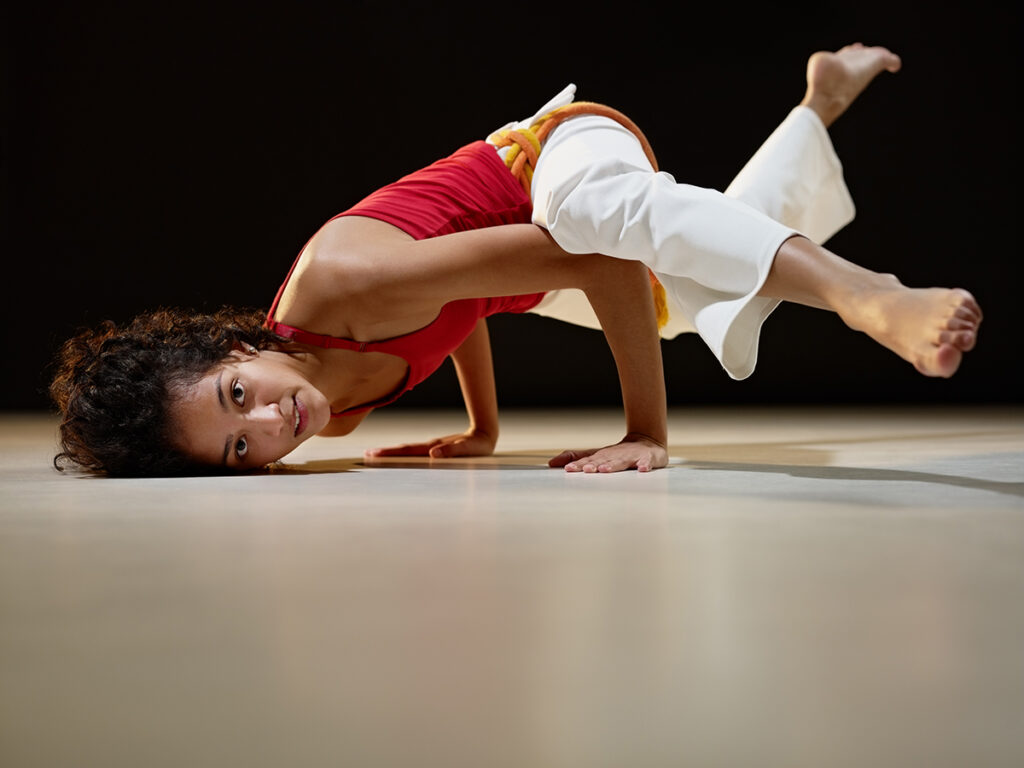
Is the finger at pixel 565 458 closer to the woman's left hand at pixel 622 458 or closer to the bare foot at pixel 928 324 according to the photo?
the woman's left hand at pixel 622 458

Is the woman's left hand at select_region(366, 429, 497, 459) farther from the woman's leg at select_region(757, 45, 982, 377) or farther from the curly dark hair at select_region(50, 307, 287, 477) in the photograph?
the woman's leg at select_region(757, 45, 982, 377)

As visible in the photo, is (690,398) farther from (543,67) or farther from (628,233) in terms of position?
(628,233)

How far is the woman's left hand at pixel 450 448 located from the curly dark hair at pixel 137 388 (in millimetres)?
449

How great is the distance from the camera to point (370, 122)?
4.62 metres

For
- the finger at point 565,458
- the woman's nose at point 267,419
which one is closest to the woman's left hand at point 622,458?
the finger at point 565,458

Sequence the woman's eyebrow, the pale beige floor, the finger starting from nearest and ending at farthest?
1. the pale beige floor
2. the woman's eyebrow
3. the finger

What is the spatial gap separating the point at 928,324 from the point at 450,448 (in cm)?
113

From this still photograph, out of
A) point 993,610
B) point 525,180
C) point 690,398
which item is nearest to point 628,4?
point 690,398

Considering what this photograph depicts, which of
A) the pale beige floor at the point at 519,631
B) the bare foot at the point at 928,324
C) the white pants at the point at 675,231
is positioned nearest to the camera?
the pale beige floor at the point at 519,631

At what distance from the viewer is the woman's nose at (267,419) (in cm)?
166

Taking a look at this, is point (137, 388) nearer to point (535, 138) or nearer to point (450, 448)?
point (450, 448)

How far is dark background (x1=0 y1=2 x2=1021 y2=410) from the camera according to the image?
4543mm

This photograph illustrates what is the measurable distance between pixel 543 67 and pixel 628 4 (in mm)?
446

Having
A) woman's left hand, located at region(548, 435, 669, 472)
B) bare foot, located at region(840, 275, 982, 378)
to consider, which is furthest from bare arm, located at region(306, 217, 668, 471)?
bare foot, located at region(840, 275, 982, 378)
